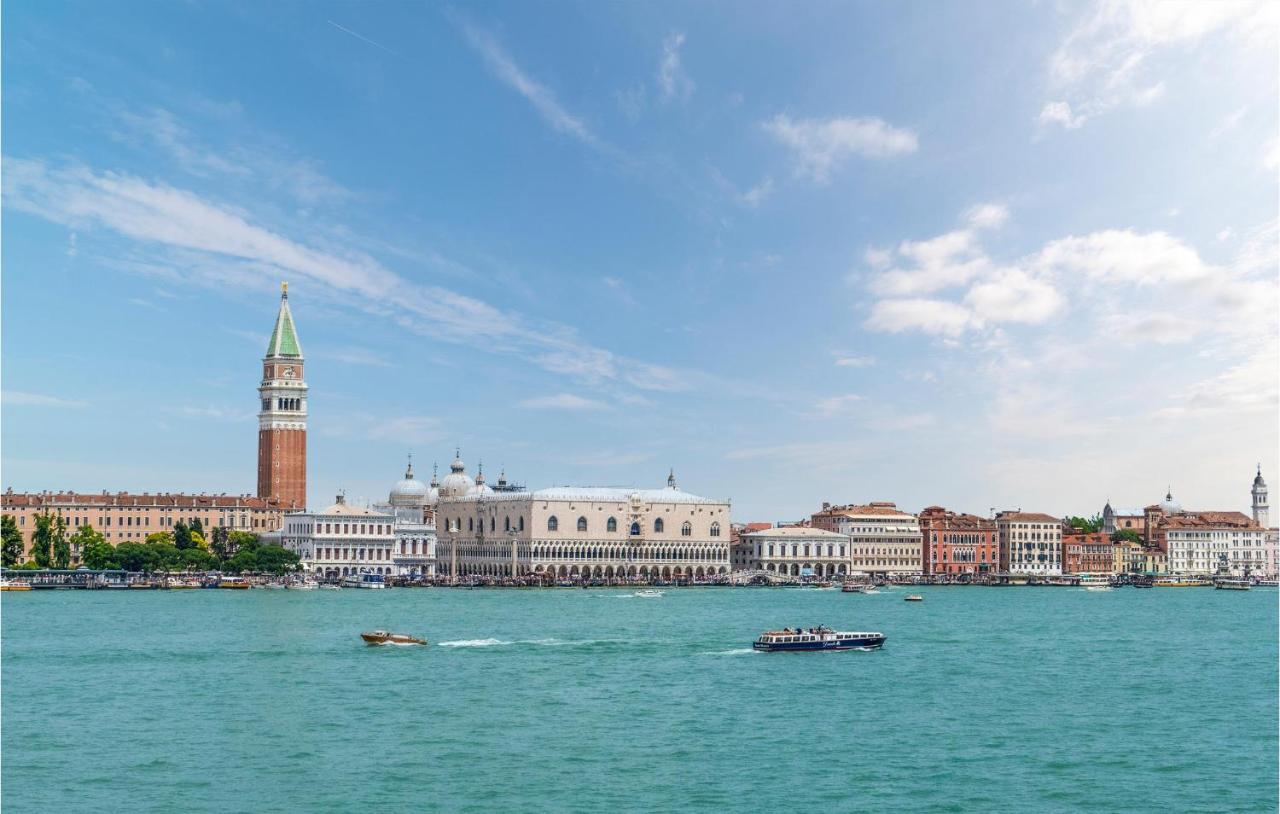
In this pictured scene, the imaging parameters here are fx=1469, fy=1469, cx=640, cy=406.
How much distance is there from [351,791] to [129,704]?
1001 centimetres

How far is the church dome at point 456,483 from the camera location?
363ft

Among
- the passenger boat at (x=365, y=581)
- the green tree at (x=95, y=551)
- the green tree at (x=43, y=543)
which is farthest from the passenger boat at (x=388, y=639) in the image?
the green tree at (x=43, y=543)

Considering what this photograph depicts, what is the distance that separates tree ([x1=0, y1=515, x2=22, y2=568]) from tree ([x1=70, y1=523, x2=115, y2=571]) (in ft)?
12.1

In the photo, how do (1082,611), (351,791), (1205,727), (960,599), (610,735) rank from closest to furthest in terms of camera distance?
(351,791), (610,735), (1205,727), (1082,611), (960,599)

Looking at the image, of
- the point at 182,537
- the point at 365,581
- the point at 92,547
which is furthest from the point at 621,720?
the point at 182,537

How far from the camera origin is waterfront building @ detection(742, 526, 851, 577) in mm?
105500

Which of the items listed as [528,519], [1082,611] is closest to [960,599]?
[1082,611]

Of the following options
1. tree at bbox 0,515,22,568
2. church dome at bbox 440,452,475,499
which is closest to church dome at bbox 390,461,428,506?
church dome at bbox 440,452,475,499

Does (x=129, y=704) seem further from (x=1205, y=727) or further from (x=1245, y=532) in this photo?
(x=1245, y=532)

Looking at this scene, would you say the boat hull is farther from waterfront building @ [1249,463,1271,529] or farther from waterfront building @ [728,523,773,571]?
waterfront building @ [1249,463,1271,529]

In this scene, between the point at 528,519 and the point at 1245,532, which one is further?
the point at 1245,532

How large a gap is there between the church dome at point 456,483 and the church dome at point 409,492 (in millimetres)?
1765

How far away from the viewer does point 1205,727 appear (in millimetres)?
27766

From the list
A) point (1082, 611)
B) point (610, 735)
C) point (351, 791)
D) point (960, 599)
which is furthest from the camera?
point (960, 599)
